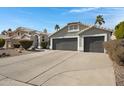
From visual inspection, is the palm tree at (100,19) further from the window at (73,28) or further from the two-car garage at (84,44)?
the two-car garage at (84,44)

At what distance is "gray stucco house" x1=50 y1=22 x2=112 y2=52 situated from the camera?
57.4 ft

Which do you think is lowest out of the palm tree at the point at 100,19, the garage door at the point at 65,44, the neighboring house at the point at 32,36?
the garage door at the point at 65,44

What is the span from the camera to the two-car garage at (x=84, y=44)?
57.3 feet

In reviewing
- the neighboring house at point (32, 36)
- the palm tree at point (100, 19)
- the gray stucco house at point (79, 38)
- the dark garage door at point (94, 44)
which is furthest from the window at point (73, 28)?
the palm tree at point (100, 19)

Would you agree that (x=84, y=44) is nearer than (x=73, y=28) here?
Yes

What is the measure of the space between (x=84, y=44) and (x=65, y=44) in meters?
3.11

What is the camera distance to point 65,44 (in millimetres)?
20672

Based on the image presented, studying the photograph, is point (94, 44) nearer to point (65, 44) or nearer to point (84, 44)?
point (84, 44)

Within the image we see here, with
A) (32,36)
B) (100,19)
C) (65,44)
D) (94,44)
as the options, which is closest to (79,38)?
(94,44)

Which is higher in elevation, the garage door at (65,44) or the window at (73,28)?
the window at (73,28)

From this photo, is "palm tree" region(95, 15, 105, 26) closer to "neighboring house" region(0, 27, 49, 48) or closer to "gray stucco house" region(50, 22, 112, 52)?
"gray stucco house" region(50, 22, 112, 52)

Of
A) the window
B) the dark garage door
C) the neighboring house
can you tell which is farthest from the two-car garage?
the neighboring house
